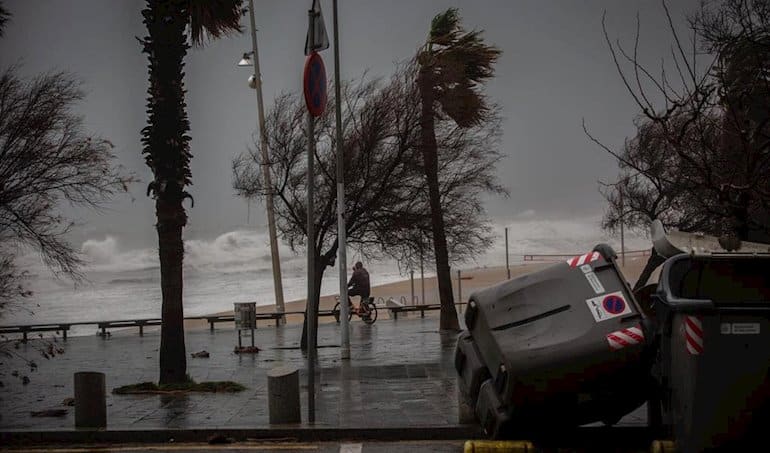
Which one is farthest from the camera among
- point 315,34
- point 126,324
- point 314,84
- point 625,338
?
point 126,324

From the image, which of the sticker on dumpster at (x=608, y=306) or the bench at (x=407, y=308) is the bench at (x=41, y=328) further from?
the sticker on dumpster at (x=608, y=306)

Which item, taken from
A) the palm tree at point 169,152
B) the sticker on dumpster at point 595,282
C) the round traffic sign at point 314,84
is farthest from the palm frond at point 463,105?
the sticker on dumpster at point 595,282

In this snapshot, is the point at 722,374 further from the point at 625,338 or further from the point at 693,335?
the point at 625,338

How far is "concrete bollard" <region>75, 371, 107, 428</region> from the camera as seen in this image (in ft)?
31.8

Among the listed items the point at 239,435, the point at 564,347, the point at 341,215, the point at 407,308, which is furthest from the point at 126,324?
the point at 564,347

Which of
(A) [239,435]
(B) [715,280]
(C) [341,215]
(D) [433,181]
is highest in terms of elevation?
(D) [433,181]

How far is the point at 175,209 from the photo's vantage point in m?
13.4

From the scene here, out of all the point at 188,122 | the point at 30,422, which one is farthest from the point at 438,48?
the point at 30,422

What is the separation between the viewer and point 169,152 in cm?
1348

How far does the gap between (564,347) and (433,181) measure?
18.5 metres

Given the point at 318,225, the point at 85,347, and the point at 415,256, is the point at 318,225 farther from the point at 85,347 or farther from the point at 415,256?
the point at 85,347

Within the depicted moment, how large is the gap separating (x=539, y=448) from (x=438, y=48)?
2228 centimetres

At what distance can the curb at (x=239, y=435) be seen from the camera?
30.6 feet

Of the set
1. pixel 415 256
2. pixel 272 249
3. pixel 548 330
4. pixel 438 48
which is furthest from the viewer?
pixel 272 249
